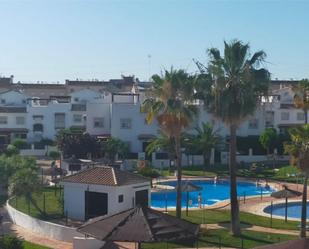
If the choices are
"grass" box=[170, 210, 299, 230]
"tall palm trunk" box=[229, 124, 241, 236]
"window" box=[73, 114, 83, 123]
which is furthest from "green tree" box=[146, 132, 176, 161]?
"tall palm trunk" box=[229, 124, 241, 236]

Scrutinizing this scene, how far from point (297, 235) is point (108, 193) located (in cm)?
1014

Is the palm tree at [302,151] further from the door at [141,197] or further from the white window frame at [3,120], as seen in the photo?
the white window frame at [3,120]

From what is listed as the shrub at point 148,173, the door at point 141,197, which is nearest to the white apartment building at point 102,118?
the shrub at point 148,173

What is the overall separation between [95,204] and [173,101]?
301 inches

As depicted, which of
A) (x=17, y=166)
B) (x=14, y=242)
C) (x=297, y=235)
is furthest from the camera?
(x=17, y=166)

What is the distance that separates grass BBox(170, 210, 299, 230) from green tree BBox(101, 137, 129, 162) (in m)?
23.9

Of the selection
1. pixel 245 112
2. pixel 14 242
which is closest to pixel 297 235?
pixel 245 112

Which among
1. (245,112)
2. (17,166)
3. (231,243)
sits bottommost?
(231,243)

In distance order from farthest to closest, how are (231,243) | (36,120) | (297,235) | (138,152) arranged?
(36,120), (138,152), (297,235), (231,243)

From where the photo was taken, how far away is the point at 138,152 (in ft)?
209

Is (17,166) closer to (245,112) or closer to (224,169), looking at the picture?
(245,112)

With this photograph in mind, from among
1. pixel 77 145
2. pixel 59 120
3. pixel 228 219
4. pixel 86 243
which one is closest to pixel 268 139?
pixel 77 145

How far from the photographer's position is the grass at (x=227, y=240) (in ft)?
88.4

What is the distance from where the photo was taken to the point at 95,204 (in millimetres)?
33469
